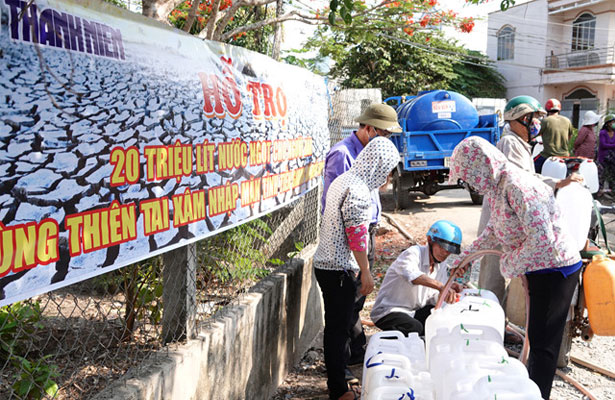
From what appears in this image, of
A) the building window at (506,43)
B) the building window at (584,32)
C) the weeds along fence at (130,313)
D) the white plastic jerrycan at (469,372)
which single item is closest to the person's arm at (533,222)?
the white plastic jerrycan at (469,372)

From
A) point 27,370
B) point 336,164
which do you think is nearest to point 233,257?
point 336,164

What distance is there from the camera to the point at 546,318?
10.6 ft

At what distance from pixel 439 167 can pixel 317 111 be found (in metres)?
6.23

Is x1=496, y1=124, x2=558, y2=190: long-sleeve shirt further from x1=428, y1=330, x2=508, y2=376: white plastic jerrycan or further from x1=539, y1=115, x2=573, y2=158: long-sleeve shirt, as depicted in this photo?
x1=539, y1=115, x2=573, y2=158: long-sleeve shirt

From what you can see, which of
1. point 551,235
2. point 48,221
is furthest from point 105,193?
point 551,235

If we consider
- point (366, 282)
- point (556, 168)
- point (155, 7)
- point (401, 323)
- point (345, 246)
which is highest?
point (155, 7)

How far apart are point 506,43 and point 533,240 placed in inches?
1230

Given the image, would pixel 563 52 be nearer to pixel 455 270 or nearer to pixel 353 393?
pixel 455 270

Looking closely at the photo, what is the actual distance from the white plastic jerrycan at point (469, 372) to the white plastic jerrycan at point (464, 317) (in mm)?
397

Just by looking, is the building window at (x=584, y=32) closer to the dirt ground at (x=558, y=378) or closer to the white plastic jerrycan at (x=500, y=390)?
the dirt ground at (x=558, y=378)

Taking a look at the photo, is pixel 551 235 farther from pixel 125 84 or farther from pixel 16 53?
pixel 16 53

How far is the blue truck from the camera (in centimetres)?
1039

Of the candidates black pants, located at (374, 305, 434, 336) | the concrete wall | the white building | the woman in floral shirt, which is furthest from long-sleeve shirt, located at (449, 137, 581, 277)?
the white building

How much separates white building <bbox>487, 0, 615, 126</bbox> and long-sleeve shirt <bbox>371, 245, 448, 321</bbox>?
23.5 meters
